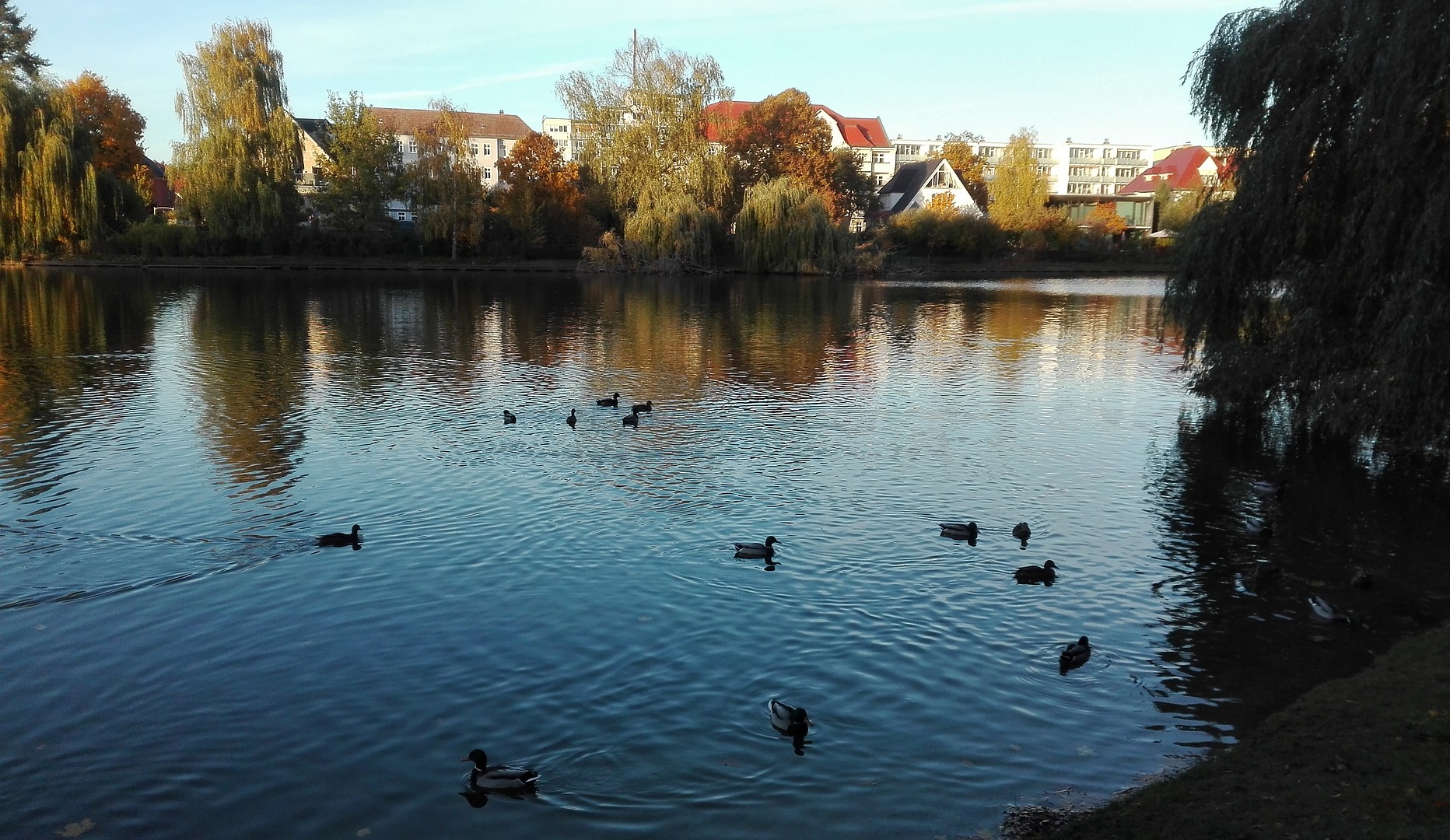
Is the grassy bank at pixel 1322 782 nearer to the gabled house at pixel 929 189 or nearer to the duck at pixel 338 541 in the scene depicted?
the duck at pixel 338 541

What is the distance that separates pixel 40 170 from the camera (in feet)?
255

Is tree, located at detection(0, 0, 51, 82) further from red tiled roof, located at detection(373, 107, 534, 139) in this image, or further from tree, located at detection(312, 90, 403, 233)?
red tiled roof, located at detection(373, 107, 534, 139)

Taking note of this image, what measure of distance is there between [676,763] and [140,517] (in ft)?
44.4

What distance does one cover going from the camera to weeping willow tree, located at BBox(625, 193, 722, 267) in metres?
91.1

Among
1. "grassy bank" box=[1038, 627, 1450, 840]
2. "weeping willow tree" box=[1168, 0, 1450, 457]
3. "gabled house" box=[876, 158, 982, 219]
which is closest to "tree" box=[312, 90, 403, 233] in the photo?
"gabled house" box=[876, 158, 982, 219]

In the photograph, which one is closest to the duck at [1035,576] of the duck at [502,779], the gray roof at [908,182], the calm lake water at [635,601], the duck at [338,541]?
the calm lake water at [635,601]

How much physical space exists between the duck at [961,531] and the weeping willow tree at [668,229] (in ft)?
247

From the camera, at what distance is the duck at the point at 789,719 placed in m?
11.4

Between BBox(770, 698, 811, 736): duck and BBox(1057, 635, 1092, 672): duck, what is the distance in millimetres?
3899

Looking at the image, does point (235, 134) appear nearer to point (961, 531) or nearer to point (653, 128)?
point (653, 128)

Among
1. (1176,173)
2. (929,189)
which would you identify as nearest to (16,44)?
(929,189)

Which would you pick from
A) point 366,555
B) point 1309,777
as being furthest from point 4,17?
point 1309,777

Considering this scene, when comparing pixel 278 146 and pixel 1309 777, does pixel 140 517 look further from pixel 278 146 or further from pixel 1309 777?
pixel 278 146

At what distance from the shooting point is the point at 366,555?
1756cm
